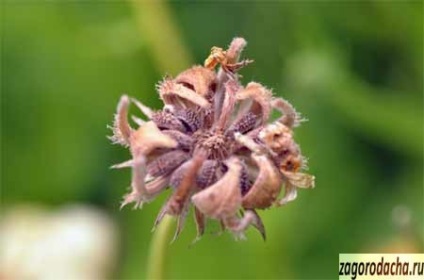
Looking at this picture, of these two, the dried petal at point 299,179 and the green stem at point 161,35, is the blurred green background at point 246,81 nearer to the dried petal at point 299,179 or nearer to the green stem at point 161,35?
the green stem at point 161,35

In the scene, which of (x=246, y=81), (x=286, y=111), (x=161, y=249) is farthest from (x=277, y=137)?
(x=246, y=81)

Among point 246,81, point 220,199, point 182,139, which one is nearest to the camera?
point 220,199

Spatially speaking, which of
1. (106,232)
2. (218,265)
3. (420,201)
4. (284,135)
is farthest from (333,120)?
(284,135)

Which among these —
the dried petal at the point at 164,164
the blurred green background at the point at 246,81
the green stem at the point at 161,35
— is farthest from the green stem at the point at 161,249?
the green stem at the point at 161,35

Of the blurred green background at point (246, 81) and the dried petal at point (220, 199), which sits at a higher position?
the blurred green background at point (246, 81)

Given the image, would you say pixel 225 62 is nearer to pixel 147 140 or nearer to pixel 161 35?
pixel 147 140

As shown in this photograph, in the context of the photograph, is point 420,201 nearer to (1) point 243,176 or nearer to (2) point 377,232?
(2) point 377,232

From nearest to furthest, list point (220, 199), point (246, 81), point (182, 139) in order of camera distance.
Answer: point (220, 199)
point (182, 139)
point (246, 81)

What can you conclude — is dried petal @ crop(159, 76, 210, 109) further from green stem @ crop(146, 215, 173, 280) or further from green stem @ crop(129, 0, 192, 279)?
green stem @ crop(129, 0, 192, 279)
